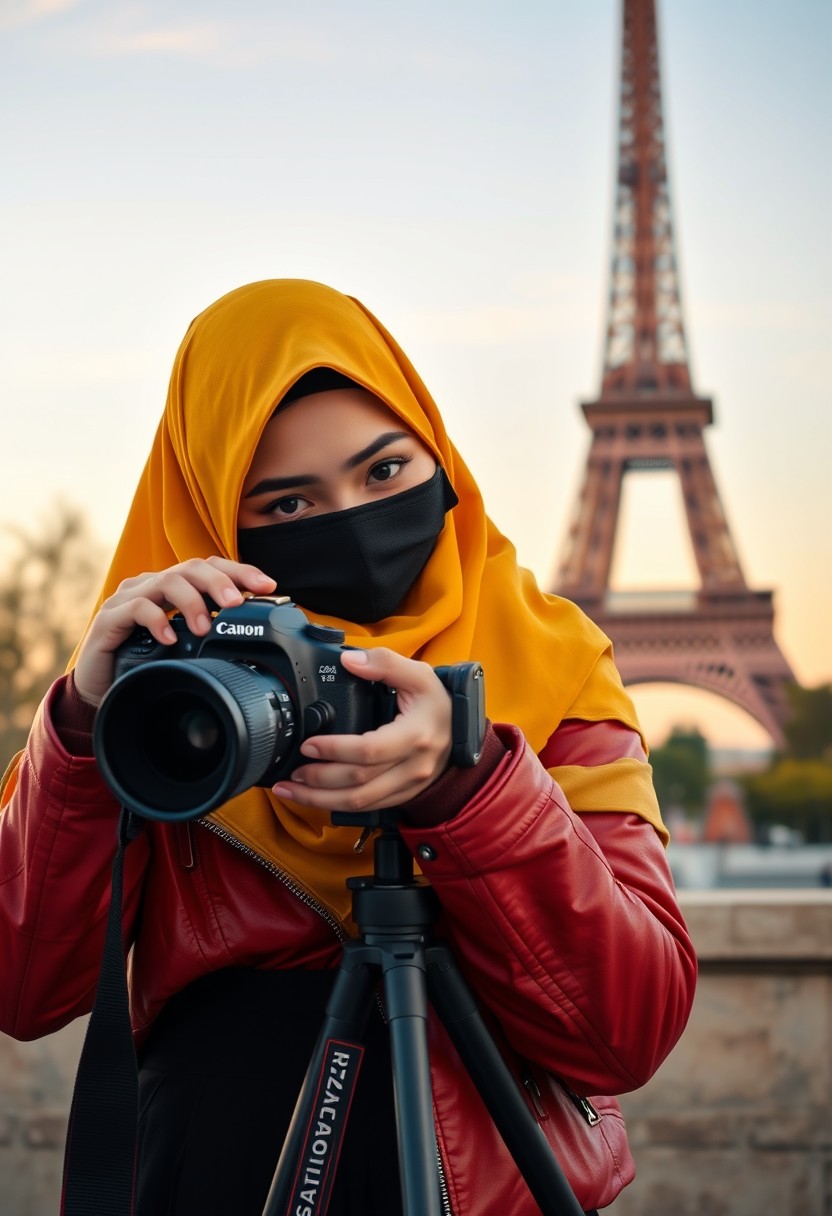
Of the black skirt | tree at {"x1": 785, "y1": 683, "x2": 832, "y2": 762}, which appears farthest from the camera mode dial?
tree at {"x1": 785, "y1": 683, "x2": 832, "y2": 762}

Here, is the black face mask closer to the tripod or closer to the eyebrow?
the eyebrow

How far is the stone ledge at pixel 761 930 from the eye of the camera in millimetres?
2908

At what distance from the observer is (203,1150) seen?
1.31 m

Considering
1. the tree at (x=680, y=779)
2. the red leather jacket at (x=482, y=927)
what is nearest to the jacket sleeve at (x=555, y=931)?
the red leather jacket at (x=482, y=927)

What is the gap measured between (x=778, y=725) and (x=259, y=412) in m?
27.7

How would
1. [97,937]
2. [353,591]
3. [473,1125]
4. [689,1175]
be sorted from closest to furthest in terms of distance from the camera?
1. [473,1125]
2. [97,937]
3. [353,591]
4. [689,1175]

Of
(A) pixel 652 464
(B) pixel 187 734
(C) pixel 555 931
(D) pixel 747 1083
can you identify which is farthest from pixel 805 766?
(B) pixel 187 734

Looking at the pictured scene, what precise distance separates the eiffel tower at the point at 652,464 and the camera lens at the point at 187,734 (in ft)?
80.7

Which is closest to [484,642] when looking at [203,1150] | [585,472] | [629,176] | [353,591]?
[353,591]

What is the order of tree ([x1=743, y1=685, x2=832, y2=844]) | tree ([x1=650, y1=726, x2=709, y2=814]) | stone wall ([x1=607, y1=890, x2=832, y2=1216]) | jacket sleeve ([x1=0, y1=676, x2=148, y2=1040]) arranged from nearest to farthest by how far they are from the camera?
jacket sleeve ([x1=0, y1=676, x2=148, y2=1040]), stone wall ([x1=607, y1=890, x2=832, y2=1216]), tree ([x1=743, y1=685, x2=832, y2=844]), tree ([x1=650, y1=726, x2=709, y2=814])

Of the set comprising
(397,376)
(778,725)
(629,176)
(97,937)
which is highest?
(629,176)

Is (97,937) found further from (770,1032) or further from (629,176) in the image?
(629,176)

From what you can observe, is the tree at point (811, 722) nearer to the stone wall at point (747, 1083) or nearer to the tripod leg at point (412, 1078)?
the stone wall at point (747, 1083)

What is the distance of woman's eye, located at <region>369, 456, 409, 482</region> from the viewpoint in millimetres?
1494
